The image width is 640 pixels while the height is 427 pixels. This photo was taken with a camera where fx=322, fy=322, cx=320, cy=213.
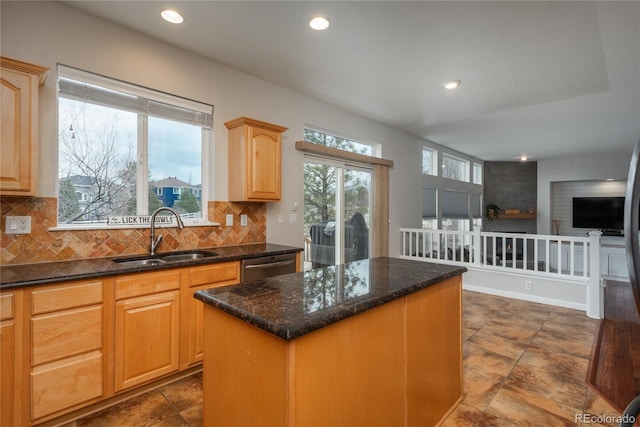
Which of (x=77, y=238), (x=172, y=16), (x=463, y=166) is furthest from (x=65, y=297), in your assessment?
(x=463, y=166)

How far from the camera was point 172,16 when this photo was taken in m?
2.50

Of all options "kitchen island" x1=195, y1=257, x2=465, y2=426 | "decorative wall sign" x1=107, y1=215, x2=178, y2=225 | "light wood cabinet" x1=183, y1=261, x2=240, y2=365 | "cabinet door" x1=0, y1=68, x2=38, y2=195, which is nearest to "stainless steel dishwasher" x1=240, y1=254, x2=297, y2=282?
"light wood cabinet" x1=183, y1=261, x2=240, y2=365

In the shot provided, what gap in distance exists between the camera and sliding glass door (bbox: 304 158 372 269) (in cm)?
432

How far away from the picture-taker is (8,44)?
2160 millimetres

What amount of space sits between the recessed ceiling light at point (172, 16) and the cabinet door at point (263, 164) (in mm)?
1019

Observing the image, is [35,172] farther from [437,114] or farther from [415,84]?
[437,114]

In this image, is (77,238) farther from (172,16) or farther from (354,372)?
(354,372)

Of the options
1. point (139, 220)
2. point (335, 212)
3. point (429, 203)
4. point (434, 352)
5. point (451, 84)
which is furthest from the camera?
point (429, 203)

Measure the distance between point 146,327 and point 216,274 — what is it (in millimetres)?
591

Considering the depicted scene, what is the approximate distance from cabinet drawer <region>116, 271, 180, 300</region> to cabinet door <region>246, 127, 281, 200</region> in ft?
3.66

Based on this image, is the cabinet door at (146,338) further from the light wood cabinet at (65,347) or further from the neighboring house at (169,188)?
the neighboring house at (169,188)

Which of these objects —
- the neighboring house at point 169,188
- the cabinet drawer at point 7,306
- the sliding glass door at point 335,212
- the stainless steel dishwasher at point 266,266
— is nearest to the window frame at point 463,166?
the sliding glass door at point 335,212

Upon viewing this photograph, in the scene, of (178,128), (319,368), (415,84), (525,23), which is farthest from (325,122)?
(319,368)

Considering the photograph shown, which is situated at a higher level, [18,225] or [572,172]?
[572,172]
